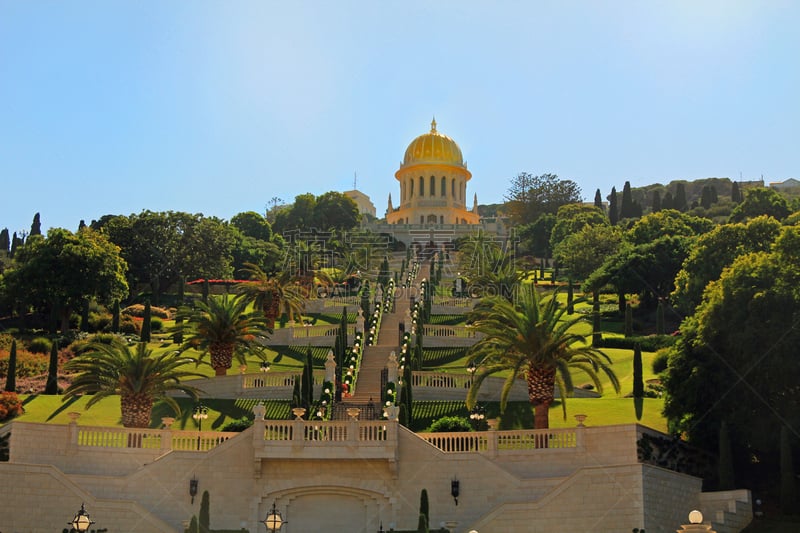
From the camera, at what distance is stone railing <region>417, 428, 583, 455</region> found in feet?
105

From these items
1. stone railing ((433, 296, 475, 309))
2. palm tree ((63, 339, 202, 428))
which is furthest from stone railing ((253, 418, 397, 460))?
stone railing ((433, 296, 475, 309))

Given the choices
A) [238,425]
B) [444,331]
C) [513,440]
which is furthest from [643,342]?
[238,425]

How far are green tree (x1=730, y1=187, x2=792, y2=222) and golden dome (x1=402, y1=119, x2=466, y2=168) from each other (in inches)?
1968

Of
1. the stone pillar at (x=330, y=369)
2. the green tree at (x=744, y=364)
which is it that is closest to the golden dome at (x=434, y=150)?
the stone pillar at (x=330, y=369)

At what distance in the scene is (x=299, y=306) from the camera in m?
57.4

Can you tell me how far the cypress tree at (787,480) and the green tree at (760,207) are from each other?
53.8 m

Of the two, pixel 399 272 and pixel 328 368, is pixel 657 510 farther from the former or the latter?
pixel 399 272

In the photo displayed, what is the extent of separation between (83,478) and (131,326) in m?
31.9

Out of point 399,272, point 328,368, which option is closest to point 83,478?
point 328,368

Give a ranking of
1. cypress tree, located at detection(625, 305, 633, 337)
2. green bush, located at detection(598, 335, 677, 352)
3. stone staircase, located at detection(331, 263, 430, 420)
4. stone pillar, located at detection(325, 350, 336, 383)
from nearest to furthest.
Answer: stone staircase, located at detection(331, 263, 430, 420) < stone pillar, located at detection(325, 350, 336, 383) < green bush, located at detection(598, 335, 677, 352) < cypress tree, located at detection(625, 305, 633, 337)

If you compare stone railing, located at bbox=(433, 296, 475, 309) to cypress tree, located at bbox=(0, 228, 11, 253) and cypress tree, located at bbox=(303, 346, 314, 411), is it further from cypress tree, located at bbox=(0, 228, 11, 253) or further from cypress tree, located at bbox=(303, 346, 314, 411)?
cypress tree, located at bbox=(0, 228, 11, 253)

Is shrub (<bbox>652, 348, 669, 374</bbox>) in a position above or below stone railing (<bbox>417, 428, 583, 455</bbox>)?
above

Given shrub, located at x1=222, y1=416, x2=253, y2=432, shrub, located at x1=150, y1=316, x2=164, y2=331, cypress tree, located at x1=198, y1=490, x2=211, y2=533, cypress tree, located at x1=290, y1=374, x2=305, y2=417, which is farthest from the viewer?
shrub, located at x1=150, y1=316, x2=164, y2=331

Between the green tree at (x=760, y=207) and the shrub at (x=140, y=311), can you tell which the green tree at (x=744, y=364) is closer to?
the shrub at (x=140, y=311)
